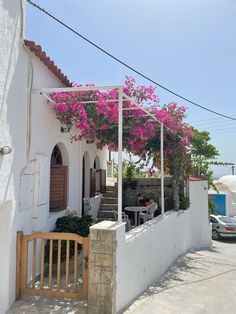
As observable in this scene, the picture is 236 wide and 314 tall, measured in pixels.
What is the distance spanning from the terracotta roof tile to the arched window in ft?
6.94

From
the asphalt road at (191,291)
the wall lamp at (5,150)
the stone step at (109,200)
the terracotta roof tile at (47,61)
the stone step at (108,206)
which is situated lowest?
the asphalt road at (191,291)

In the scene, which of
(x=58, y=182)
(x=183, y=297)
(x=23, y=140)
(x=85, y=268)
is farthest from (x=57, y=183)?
(x=183, y=297)

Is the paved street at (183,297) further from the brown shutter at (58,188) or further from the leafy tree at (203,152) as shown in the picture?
the leafy tree at (203,152)

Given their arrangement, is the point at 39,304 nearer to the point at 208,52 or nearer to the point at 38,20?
the point at 38,20

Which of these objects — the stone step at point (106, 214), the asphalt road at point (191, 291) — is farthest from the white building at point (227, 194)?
the stone step at point (106, 214)

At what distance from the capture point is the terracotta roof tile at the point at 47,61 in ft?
22.1

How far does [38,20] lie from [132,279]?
680cm

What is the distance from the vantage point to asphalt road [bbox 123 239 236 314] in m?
6.60

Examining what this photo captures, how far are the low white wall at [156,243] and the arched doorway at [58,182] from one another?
2807 mm

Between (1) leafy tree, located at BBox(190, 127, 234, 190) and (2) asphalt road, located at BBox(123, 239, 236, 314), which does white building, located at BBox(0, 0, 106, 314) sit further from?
(1) leafy tree, located at BBox(190, 127, 234, 190)

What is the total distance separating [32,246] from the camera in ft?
22.9

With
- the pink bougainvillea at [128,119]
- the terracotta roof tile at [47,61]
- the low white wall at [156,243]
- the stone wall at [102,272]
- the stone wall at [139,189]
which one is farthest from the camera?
the stone wall at [139,189]

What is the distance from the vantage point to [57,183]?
9.16 meters

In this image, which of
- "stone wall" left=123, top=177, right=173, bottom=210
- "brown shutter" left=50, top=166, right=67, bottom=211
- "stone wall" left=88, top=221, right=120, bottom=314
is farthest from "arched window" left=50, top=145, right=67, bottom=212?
"stone wall" left=123, top=177, right=173, bottom=210
